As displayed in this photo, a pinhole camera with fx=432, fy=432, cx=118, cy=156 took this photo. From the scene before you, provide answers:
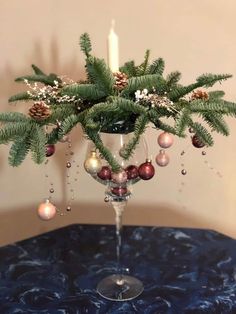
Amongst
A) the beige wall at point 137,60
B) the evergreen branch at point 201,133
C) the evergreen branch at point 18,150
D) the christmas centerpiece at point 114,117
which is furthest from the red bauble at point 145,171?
the beige wall at point 137,60

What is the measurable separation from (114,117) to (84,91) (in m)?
0.08

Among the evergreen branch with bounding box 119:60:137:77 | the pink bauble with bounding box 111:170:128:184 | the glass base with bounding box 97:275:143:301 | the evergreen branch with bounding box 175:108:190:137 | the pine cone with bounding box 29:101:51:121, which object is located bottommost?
the glass base with bounding box 97:275:143:301

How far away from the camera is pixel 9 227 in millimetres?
1576

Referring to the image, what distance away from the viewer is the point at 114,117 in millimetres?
798

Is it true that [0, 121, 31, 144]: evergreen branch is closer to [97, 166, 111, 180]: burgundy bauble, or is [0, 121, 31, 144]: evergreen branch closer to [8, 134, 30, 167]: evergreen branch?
[8, 134, 30, 167]: evergreen branch

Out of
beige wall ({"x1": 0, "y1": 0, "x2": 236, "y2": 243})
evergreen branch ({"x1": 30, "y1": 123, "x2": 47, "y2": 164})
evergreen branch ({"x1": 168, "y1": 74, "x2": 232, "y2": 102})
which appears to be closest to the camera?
evergreen branch ({"x1": 30, "y1": 123, "x2": 47, "y2": 164})

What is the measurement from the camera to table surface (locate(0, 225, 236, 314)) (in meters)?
0.88

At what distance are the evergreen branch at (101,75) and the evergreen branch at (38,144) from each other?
0.43 feet

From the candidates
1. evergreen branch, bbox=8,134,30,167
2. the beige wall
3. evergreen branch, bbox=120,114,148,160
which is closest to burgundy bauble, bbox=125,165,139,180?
evergreen branch, bbox=120,114,148,160

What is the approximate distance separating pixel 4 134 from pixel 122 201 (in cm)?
33

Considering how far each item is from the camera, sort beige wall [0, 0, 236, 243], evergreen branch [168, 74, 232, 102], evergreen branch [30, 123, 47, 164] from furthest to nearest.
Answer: beige wall [0, 0, 236, 243] < evergreen branch [168, 74, 232, 102] < evergreen branch [30, 123, 47, 164]

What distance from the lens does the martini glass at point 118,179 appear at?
0.84m

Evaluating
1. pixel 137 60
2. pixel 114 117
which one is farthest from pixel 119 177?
pixel 137 60

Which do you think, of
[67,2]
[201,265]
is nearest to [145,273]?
[201,265]
